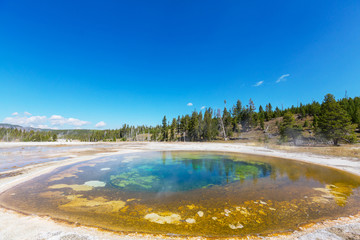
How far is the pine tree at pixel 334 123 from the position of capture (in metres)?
24.2

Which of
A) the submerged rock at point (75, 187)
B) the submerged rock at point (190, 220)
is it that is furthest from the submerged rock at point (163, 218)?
the submerged rock at point (75, 187)

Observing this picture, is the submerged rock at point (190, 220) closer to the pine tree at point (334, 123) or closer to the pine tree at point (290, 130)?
the pine tree at point (334, 123)

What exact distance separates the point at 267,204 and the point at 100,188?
910cm

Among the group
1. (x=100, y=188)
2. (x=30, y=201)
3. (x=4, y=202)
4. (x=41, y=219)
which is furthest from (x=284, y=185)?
(x=4, y=202)

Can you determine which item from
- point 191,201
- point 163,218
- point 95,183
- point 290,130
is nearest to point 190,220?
point 163,218

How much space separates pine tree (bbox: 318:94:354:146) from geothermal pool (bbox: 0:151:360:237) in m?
20.6

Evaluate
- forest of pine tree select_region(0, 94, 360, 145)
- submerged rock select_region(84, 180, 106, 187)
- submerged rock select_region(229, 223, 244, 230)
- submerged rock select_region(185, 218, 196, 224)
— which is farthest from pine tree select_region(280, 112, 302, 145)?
submerged rock select_region(84, 180, 106, 187)

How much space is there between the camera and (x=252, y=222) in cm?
494

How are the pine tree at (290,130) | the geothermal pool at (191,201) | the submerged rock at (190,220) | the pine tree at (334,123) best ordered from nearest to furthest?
the geothermal pool at (191,201)
the submerged rock at (190,220)
the pine tree at (334,123)
the pine tree at (290,130)

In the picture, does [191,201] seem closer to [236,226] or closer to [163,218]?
[163,218]

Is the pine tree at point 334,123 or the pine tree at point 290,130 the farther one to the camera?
the pine tree at point 290,130

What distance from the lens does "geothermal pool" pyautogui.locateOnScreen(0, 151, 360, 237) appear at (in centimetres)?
485

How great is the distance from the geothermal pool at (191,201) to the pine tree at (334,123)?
2061 centimetres

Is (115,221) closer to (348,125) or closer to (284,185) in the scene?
(284,185)
